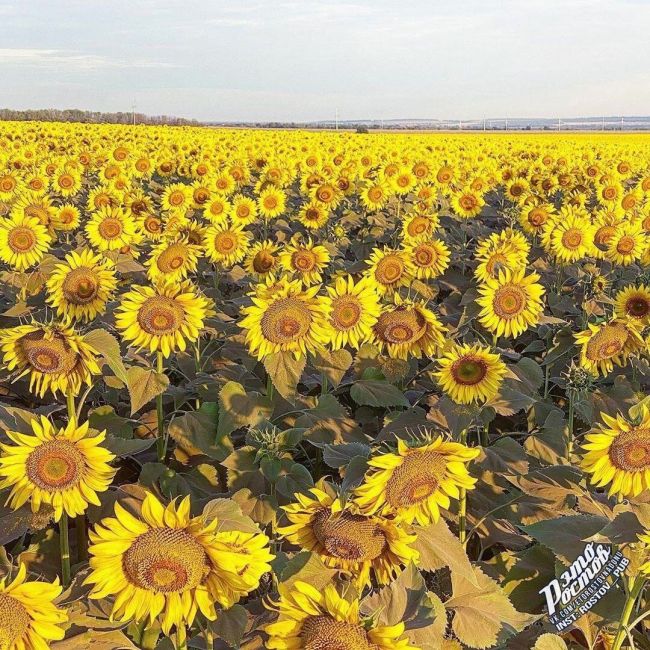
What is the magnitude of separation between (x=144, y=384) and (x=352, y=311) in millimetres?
1362

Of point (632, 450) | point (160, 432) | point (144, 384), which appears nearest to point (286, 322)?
point (144, 384)

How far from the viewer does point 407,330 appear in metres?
4.17

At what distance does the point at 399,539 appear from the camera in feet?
6.77

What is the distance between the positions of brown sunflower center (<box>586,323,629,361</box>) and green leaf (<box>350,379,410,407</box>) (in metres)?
1.14

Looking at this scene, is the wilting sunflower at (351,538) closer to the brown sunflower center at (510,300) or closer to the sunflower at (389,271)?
the brown sunflower center at (510,300)

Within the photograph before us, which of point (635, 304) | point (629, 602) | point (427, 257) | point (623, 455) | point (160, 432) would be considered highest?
point (427, 257)

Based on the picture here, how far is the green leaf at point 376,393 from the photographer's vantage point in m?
4.00

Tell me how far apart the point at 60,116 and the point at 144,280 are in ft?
197

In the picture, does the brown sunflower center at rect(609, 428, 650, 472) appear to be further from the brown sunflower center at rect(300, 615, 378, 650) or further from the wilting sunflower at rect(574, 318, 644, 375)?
the wilting sunflower at rect(574, 318, 644, 375)

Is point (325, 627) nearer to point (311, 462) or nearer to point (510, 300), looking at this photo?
point (311, 462)

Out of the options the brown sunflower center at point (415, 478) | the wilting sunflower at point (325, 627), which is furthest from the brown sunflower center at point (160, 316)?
the wilting sunflower at point (325, 627)

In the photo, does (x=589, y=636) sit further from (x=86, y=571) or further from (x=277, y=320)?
(x=277, y=320)

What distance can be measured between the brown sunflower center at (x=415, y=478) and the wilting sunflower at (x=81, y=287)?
2977 millimetres

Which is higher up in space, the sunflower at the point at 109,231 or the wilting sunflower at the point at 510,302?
the sunflower at the point at 109,231
